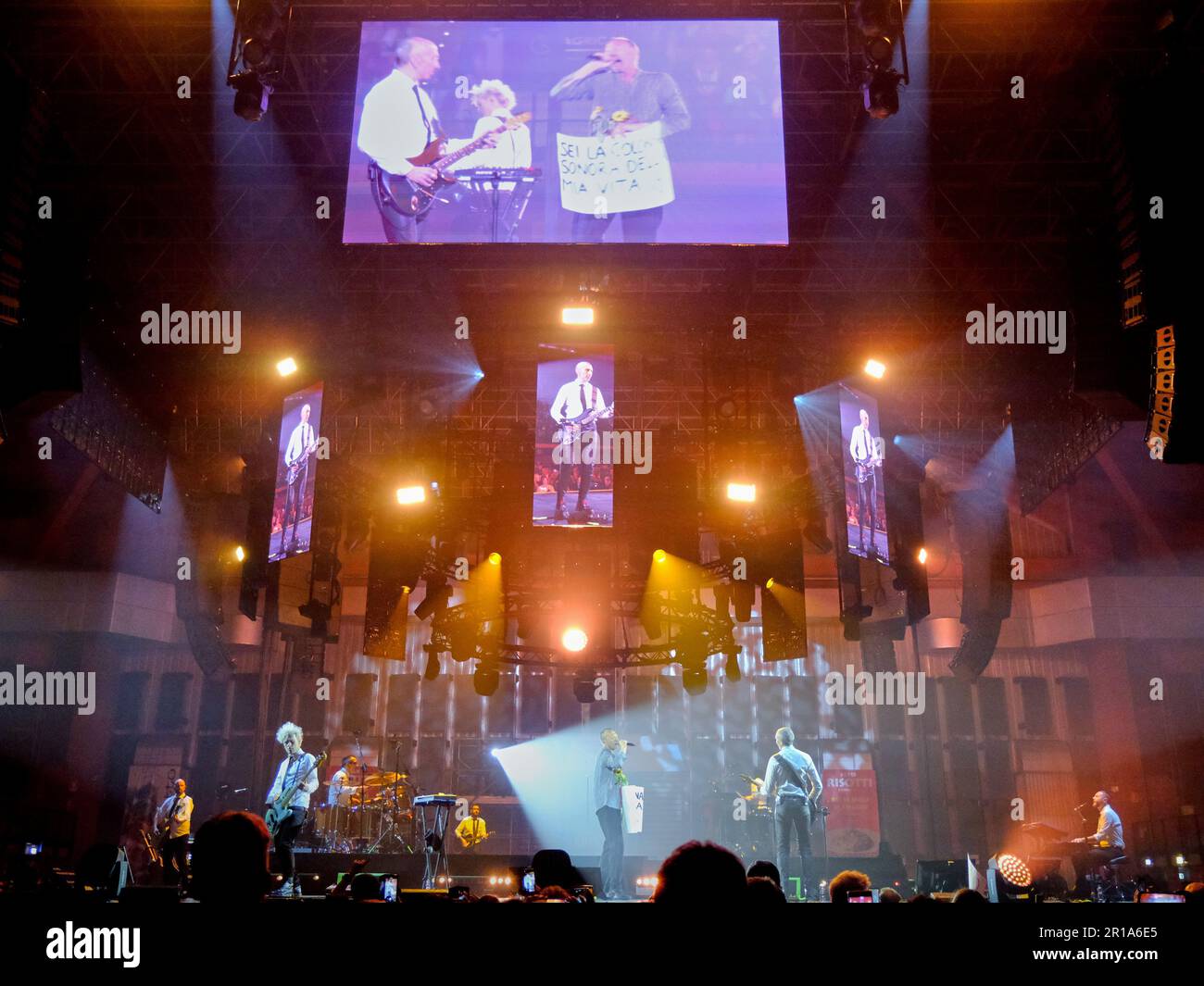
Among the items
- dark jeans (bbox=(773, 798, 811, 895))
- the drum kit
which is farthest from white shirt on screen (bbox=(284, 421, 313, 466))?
dark jeans (bbox=(773, 798, 811, 895))

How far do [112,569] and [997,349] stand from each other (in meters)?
16.6

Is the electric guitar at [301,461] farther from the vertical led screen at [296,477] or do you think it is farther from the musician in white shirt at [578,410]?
the musician in white shirt at [578,410]

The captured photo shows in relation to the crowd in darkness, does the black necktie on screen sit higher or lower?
higher

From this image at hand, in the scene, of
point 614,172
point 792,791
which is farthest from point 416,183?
point 792,791

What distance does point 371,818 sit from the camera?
1555cm

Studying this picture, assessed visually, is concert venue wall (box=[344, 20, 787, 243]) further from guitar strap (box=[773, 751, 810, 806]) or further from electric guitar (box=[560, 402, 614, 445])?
guitar strap (box=[773, 751, 810, 806])

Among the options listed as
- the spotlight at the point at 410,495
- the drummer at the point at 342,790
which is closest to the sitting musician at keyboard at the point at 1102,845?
the spotlight at the point at 410,495

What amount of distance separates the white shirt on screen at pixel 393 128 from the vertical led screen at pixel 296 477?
364 cm

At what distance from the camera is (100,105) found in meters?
11.0

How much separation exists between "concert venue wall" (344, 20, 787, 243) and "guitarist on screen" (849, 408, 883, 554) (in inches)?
146

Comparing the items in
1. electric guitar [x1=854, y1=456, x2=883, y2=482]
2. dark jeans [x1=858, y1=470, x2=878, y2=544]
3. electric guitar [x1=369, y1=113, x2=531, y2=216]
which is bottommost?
dark jeans [x1=858, y1=470, x2=878, y2=544]

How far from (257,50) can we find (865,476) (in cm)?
869

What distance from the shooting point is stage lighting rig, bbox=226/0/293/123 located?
27.7ft

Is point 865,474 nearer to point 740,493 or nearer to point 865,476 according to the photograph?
point 865,476
